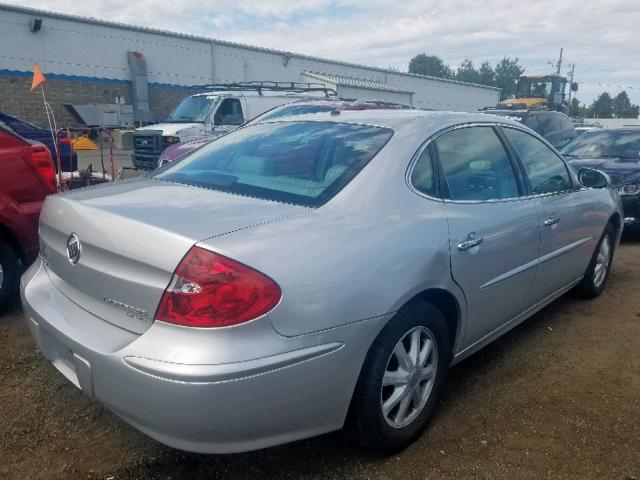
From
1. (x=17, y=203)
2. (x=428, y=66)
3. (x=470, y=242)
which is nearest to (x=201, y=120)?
(x=17, y=203)

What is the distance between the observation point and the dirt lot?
93.5 inches

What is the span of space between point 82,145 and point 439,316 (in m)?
7.16

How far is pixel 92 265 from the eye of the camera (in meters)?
2.20

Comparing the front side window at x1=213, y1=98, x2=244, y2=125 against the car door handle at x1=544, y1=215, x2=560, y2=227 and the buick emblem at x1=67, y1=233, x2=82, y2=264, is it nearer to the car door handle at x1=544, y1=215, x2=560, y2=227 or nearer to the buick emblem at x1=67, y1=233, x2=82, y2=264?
the car door handle at x1=544, y1=215, x2=560, y2=227

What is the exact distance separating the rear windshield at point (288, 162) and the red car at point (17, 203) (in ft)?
4.79

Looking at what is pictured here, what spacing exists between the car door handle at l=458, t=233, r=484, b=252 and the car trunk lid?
0.85m

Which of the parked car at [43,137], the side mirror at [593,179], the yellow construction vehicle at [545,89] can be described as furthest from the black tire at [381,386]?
the yellow construction vehicle at [545,89]

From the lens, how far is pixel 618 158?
7.61m

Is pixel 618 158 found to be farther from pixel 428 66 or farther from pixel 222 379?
pixel 428 66

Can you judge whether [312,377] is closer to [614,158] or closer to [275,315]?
[275,315]

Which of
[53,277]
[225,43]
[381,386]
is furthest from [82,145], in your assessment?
[225,43]

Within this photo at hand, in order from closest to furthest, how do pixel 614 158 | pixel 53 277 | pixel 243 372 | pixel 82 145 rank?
pixel 243 372 → pixel 53 277 → pixel 614 158 → pixel 82 145

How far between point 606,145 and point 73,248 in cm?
796

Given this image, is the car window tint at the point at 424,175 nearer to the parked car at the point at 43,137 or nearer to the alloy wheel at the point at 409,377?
the alloy wheel at the point at 409,377
